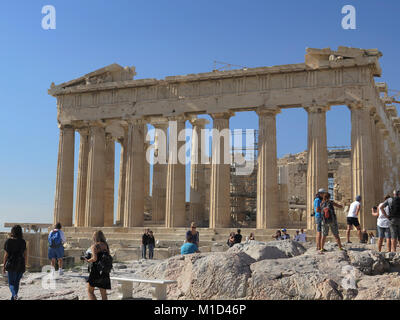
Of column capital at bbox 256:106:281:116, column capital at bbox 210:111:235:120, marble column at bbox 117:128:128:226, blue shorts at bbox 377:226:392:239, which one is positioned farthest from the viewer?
marble column at bbox 117:128:128:226

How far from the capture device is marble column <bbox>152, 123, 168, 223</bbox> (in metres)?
34.8

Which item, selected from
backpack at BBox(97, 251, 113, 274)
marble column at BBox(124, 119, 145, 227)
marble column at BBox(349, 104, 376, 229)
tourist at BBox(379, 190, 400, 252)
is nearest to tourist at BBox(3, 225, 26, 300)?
backpack at BBox(97, 251, 113, 274)

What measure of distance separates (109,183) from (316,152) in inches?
639

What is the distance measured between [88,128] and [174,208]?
30.6 feet

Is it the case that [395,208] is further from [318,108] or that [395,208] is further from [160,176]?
[160,176]

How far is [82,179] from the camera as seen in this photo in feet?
116

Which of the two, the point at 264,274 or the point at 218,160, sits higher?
the point at 218,160

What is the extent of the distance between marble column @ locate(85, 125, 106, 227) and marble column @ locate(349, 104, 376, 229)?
51.7ft

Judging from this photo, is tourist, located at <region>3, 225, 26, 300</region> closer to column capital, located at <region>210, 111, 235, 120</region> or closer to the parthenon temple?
the parthenon temple

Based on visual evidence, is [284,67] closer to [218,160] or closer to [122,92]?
[218,160]

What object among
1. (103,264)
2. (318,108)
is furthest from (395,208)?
(318,108)

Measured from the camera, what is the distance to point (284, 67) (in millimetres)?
28859

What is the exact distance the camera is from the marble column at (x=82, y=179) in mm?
34625
